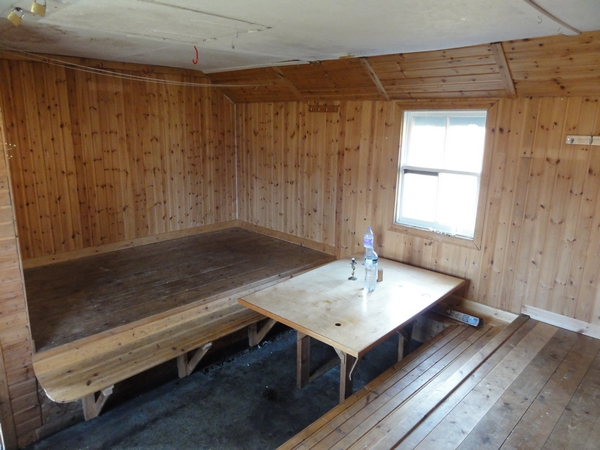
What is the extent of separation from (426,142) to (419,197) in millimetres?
550

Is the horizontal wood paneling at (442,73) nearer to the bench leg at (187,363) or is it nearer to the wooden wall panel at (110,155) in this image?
the wooden wall panel at (110,155)

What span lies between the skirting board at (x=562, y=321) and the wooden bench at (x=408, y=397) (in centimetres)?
8

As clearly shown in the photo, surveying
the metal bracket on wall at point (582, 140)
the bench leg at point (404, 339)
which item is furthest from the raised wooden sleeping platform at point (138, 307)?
the metal bracket on wall at point (582, 140)

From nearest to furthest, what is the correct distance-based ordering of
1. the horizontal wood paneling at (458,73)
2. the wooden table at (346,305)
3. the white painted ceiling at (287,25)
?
1. the white painted ceiling at (287,25)
2. the horizontal wood paneling at (458,73)
3. the wooden table at (346,305)

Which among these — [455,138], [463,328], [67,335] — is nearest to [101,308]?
[67,335]

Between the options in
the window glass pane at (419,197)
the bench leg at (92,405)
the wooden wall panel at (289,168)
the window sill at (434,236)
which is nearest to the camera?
the bench leg at (92,405)

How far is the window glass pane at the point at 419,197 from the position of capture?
4.07 meters

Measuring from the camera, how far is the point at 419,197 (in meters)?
4.19

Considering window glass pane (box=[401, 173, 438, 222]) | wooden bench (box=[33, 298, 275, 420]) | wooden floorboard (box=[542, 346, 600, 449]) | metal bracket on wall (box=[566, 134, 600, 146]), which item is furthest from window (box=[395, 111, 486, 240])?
wooden bench (box=[33, 298, 275, 420])

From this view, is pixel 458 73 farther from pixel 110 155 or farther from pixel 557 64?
pixel 110 155

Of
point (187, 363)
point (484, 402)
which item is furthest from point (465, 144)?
point (187, 363)

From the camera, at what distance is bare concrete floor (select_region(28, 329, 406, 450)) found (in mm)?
2941

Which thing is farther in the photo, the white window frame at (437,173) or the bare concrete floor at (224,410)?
the white window frame at (437,173)

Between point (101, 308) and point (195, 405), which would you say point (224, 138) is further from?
point (195, 405)
